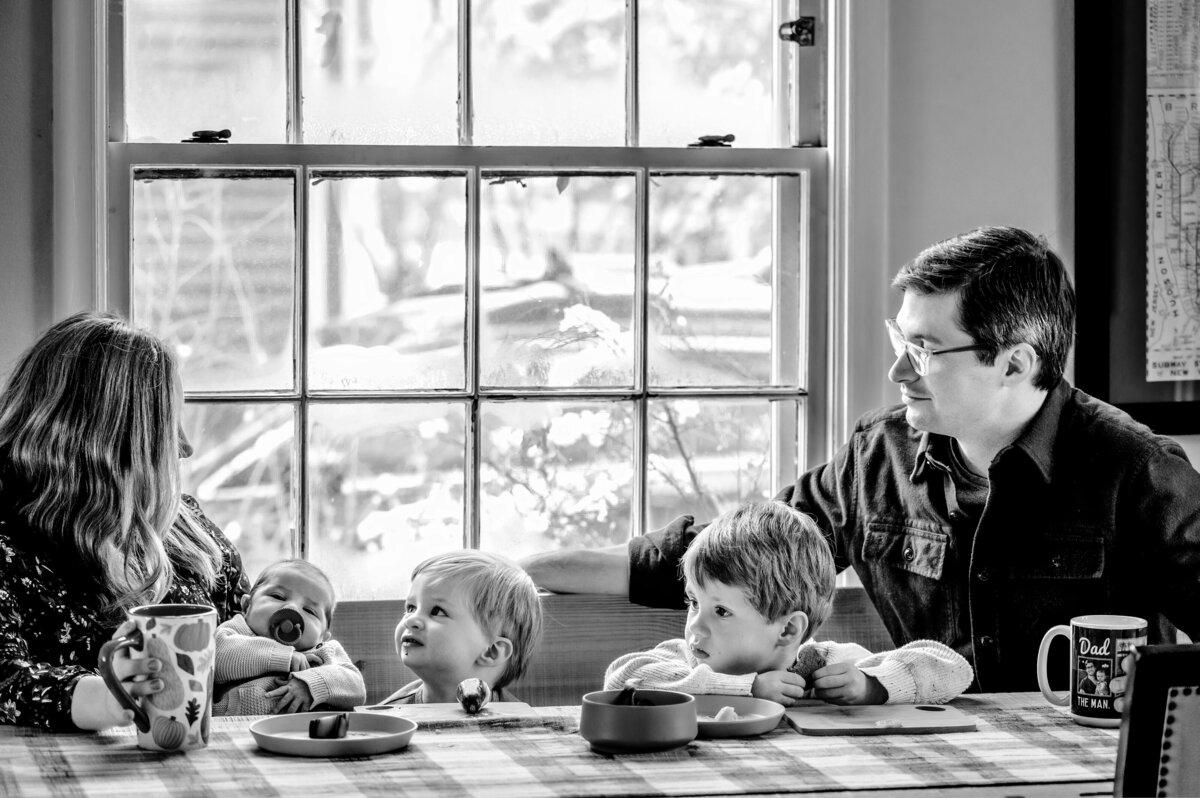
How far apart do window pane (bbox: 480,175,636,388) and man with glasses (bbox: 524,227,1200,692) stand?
66cm

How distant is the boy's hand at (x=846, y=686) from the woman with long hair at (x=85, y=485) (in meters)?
0.96

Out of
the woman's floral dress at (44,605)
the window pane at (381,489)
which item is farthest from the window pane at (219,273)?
the woman's floral dress at (44,605)

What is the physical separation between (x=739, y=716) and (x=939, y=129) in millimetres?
1526

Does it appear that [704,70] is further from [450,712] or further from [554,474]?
[450,712]

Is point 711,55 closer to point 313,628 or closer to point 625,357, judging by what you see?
point 625,357

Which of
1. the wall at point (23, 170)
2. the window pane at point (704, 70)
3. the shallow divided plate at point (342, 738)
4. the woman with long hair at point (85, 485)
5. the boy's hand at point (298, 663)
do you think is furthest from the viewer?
the window pane at point (704, 70)

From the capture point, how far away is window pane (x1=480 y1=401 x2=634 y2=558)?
2744mm

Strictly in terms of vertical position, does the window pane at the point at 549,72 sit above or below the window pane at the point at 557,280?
above

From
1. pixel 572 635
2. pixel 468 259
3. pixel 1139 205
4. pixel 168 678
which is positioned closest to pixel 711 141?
pixel 468 259

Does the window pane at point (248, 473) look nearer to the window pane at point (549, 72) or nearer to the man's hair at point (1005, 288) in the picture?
the window pane at point (549, 72)

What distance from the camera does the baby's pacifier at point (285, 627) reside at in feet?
6.82

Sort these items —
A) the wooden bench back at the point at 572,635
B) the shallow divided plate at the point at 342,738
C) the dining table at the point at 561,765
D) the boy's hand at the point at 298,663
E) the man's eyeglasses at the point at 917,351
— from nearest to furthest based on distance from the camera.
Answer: the dining table at the point at 561,765
the shallow divided plate at the point at 342,738
the boy's hand at the point at 298,663
the man's eyeglasses at the point at 917,351
the wooden bench back at the point at 572,635

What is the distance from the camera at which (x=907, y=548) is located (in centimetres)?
233

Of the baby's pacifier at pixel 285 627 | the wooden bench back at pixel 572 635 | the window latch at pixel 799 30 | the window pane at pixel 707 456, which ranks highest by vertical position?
the window latch at pixel 799 30
